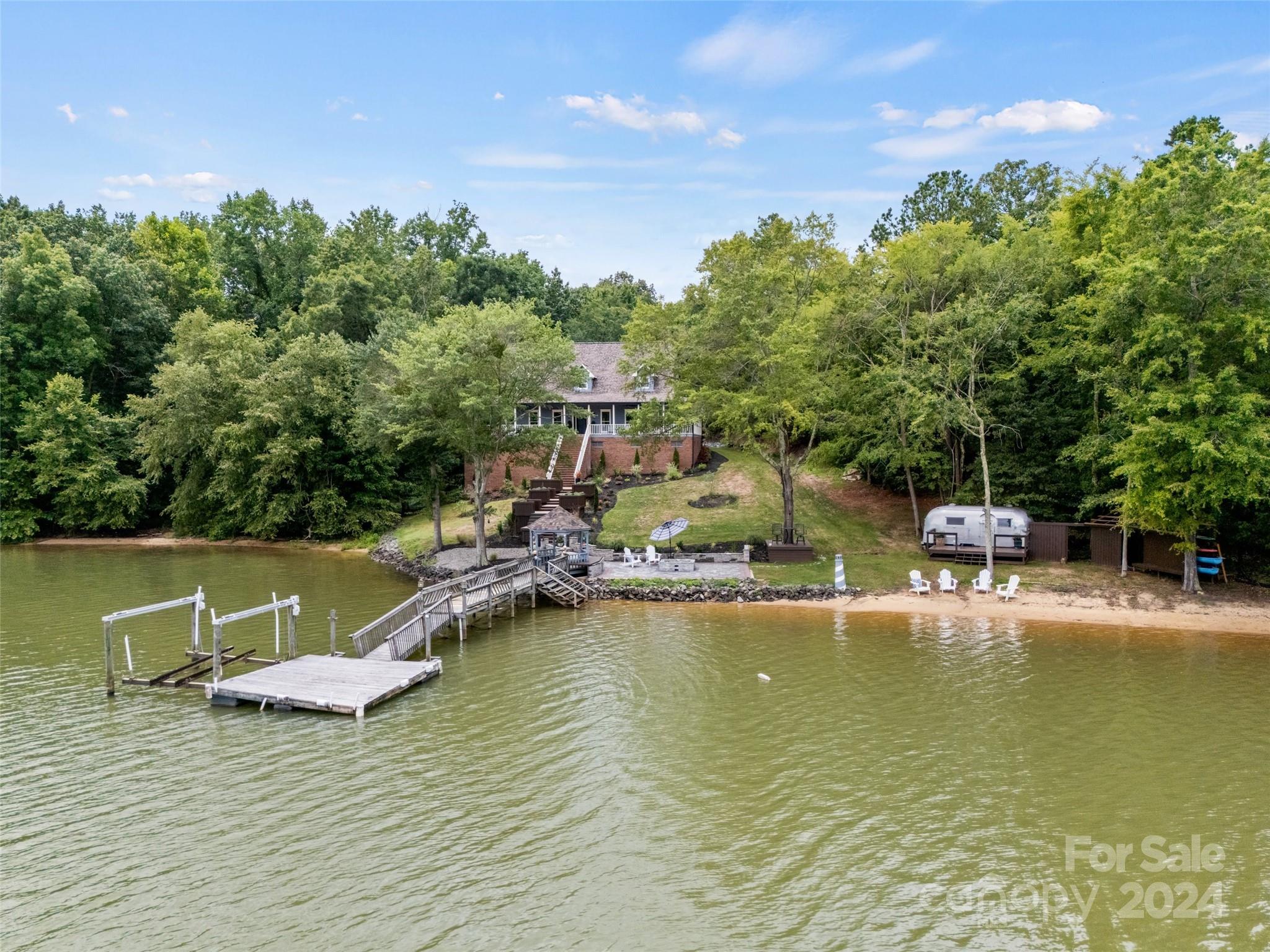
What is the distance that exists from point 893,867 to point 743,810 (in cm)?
231

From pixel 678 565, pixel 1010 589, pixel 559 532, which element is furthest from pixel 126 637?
pixel 1010 589

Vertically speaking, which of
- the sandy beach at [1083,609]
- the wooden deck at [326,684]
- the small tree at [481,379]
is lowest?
the sandy beach at [1083,609]

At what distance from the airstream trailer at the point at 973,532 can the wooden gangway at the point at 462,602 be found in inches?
519

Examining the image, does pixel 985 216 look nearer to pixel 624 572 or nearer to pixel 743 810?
pixel 624 572

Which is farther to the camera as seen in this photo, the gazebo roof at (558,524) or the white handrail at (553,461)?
the white handrail at (553,461)

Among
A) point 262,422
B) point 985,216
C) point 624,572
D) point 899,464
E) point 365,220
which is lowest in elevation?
point 624,572

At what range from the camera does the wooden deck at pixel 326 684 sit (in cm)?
A: 1560

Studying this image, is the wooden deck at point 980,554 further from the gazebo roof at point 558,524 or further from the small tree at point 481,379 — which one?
the small tree at point 481,379

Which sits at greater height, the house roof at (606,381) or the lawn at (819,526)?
the house roof at (606,381)

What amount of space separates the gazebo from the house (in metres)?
9.05

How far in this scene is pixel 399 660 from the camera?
1820cm

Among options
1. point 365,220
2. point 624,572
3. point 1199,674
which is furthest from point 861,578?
point 365,220

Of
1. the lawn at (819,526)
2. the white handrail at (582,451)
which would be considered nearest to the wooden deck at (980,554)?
the lawn at (819,526)

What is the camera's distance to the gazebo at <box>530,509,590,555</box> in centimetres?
2623
